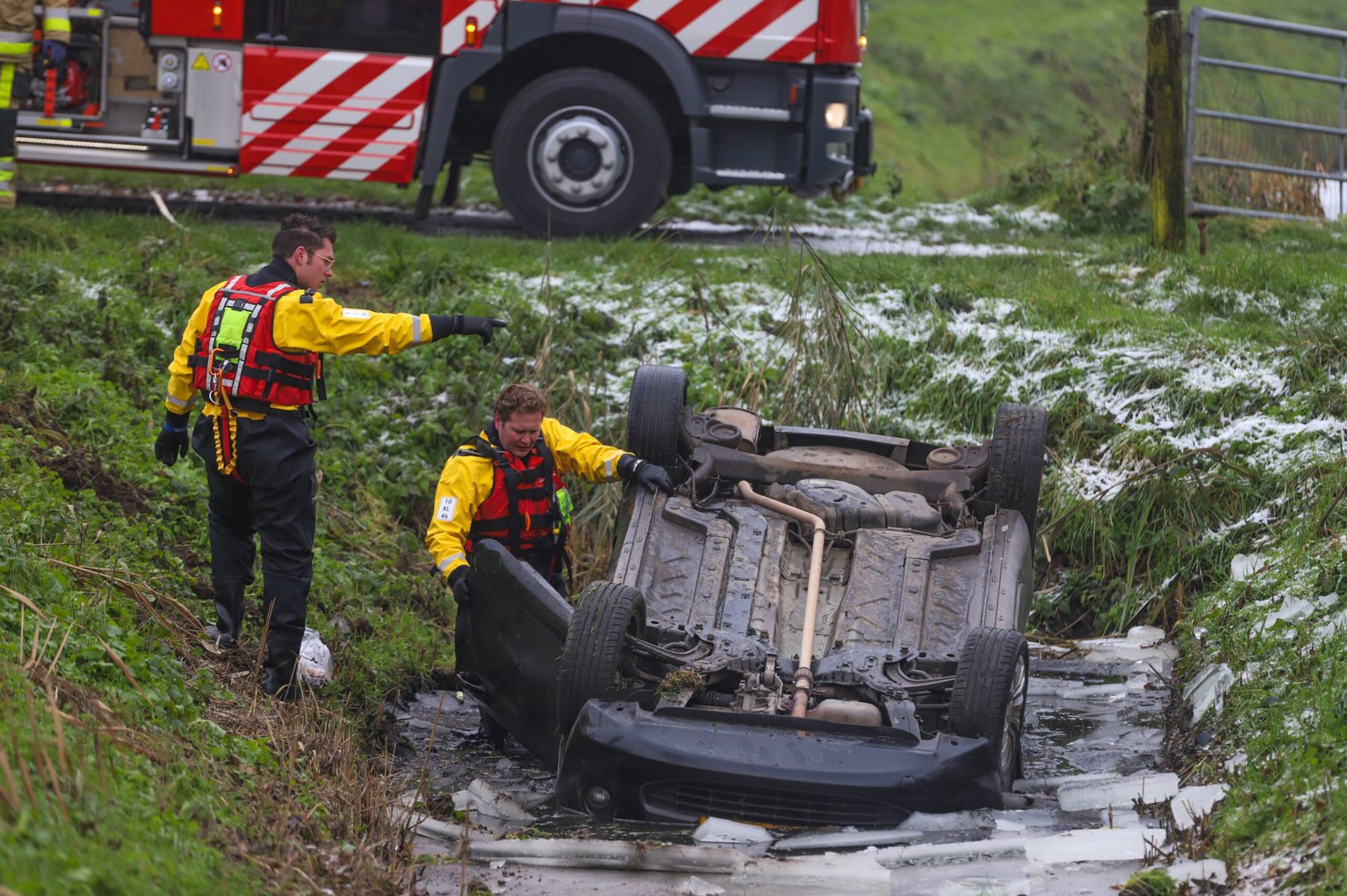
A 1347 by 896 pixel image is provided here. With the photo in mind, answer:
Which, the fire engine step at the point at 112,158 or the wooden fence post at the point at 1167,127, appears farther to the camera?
the fire engine step at the point at 112,158

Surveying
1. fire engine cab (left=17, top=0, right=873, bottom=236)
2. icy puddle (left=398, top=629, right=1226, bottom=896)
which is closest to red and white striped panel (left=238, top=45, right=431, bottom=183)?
fire engine cab (left=17, top=0, right=873, bottom=236)

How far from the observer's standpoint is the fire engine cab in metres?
9.54

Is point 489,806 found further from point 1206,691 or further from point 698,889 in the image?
point 1206,691

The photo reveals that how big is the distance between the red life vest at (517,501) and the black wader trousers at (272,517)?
2.08 feet

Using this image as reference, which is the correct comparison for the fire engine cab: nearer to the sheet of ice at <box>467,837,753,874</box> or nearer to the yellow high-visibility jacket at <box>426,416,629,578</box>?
the yellow high-visibility jacket at <box>426,416,629,578</box>

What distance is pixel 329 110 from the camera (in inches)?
377

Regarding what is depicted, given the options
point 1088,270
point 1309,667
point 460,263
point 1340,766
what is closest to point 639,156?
point 460,263

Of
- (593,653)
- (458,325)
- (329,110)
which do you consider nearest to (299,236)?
(458,325)

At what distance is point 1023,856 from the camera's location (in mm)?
4203

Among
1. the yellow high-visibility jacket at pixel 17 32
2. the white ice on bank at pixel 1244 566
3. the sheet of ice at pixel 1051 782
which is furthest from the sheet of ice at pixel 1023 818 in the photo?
the yellow high-visibility jacket at pixel 17 32

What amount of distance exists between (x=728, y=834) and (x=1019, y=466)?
2.21 metres

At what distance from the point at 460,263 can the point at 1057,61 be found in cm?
1535

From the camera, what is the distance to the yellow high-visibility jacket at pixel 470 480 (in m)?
5.63

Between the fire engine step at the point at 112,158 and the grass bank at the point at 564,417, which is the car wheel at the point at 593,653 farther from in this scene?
the fire engine step at the point at 112,158
